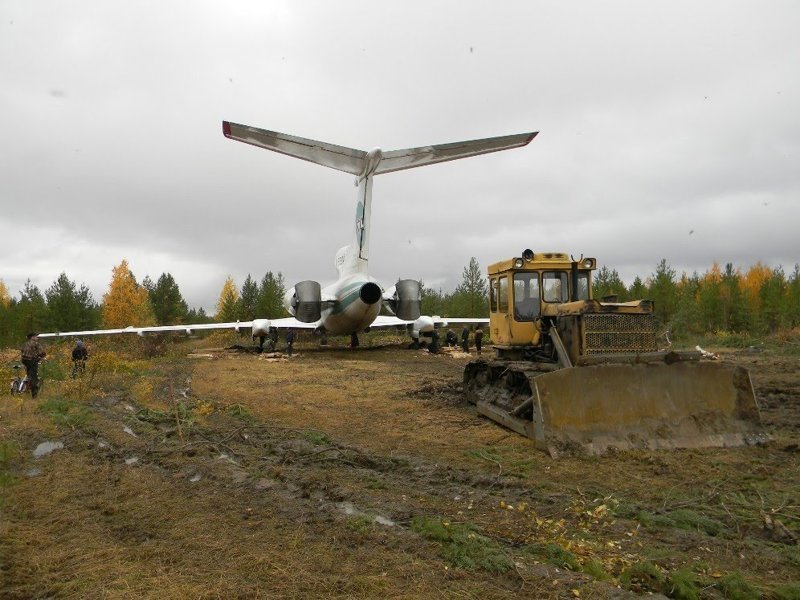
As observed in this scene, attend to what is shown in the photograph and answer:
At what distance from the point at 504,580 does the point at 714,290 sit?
50127mm

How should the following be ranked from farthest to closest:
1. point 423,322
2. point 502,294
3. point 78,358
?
point 423,322 → point 78,358 → point 502,294

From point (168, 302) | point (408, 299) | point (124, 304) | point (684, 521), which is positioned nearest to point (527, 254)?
point (684, 521)

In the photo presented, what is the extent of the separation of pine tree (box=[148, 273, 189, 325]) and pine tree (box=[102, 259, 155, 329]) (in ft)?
12.7

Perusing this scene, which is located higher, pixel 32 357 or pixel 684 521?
pixel 32 357

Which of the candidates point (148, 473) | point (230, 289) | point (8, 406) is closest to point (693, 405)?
point (148, 473)

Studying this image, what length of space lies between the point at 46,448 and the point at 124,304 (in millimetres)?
46485

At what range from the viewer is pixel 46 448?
298 inches

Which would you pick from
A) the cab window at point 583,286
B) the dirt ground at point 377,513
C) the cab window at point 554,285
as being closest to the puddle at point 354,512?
the dirt ground at point 377,513

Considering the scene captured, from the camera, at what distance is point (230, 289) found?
7350 centimetres

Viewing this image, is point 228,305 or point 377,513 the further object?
point 228,305

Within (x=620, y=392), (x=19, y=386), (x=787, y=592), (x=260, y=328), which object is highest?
(x=260, y=328)

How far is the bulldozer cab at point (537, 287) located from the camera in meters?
9.12

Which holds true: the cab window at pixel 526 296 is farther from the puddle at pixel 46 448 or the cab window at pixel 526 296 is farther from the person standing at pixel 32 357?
the person standing at pixel 32 357

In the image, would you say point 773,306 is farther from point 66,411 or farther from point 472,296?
point 66,411
